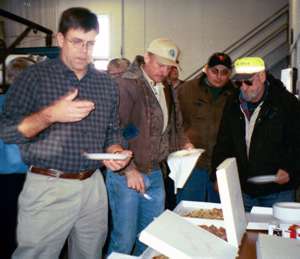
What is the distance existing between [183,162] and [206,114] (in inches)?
29.6

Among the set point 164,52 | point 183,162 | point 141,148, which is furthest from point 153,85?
point 183,162

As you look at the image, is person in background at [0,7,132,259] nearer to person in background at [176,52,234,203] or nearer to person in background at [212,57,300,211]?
person in background at [212,57,300,211]

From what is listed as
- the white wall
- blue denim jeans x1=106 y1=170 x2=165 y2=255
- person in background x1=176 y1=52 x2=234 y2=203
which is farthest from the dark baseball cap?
the white wall

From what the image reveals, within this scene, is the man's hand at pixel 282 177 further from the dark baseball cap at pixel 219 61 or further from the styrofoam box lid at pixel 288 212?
the dark baseball cap at pixel 219 61

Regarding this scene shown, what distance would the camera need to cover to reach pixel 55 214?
5.68 feet

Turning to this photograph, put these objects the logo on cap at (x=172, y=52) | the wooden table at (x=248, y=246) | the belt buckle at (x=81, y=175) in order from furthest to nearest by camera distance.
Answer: the logo on cap at (x=172, y=52), the belt buckle at (x=81, y=175), the wooden table at (x=248, y=246)

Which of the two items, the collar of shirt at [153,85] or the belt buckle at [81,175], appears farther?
the collar of shirt at [153,85]

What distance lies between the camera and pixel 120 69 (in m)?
4.13

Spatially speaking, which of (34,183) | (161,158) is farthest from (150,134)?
(34,183)

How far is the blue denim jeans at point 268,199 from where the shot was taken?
2.33 meters

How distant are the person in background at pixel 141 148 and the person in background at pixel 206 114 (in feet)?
2.35

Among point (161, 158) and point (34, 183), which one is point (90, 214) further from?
point (161, 158)

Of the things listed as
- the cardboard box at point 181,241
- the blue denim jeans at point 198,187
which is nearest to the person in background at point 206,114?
the blue denim jeans at point 198,187

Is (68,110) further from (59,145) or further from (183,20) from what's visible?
(183,20)
